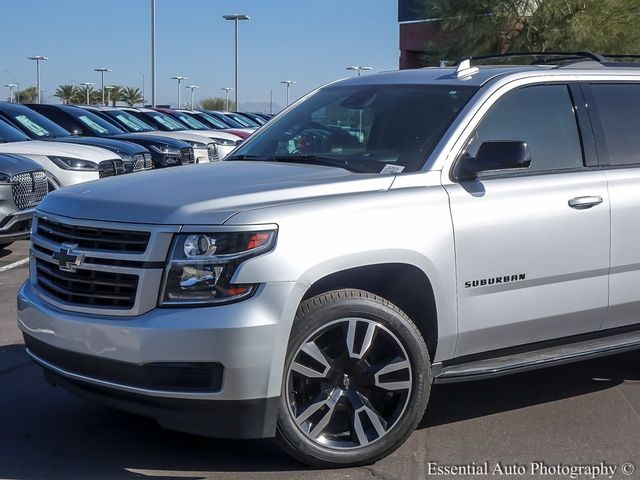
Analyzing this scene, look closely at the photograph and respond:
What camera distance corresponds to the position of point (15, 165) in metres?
10.4

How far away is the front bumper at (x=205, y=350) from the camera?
13.1 feet

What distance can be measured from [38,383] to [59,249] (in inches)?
64.7

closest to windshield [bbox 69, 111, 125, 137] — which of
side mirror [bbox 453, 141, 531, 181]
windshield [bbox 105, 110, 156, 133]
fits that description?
windshield [bbox 105, 110, 156, 133]

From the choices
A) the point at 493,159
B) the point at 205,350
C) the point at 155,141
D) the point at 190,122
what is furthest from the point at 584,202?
the point at 190,122

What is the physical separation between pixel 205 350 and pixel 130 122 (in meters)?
16.9

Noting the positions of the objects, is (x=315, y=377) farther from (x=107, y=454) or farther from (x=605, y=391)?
(x=605, y=391)

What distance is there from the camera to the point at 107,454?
470 cm

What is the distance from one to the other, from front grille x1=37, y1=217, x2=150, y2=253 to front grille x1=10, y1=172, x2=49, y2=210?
5.80m

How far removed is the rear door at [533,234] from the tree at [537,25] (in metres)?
15.2

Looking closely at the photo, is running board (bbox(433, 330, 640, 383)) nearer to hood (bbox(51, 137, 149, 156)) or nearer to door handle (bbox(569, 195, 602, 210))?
door handle (bbox(569, 195, 602, 210))

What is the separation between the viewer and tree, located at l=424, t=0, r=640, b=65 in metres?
20.0

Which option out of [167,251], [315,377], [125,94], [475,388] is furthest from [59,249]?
[125,94]

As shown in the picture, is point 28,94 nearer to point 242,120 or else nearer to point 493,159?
point 242,120

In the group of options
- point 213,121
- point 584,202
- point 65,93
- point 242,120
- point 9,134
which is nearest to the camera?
point 584,202
